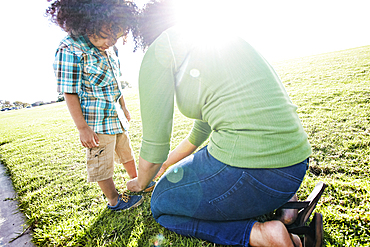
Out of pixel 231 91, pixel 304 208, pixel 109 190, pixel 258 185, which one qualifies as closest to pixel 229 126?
pixel 231 91

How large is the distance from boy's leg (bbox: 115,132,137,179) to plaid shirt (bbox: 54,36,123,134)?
0.17 meters

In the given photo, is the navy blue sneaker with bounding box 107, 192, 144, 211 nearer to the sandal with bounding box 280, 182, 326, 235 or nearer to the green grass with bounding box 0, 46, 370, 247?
the green grass with bounding box 0, 46, 370, 247

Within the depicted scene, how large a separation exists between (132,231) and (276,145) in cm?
135

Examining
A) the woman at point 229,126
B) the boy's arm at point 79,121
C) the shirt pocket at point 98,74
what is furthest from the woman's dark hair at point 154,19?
the boy's arm at point 79,121

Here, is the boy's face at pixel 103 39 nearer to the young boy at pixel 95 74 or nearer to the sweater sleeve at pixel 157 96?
the young boy at pixel 95 74

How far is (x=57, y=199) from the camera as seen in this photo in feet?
7.48

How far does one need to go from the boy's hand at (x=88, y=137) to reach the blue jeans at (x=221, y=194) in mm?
745

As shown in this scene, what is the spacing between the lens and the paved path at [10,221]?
1.72m

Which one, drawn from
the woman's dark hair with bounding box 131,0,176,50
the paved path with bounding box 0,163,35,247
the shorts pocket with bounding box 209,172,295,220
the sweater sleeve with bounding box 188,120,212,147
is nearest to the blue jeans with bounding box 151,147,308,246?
the shorts pocket with bounding box 209,172,295,220

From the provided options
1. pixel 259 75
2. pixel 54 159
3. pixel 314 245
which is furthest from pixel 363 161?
pixel 54 159

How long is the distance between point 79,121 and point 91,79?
38 cm

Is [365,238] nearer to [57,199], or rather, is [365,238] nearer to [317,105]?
[57,199]

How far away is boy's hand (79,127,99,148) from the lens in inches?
64.9

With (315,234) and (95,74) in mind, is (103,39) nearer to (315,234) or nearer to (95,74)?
(95,74)
